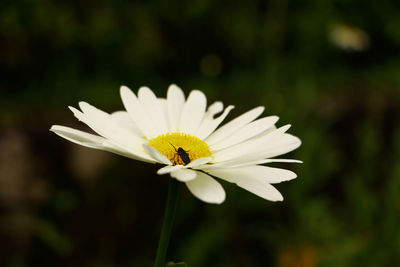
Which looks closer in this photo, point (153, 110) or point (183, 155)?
point (183, 155)

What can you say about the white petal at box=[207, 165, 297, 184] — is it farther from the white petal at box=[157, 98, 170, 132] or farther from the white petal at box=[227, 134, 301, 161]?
the white petal at box=[157, 98, 170, 132]

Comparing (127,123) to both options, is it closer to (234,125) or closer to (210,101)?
(234,125)

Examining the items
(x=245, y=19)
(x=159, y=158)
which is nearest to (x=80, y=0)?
(x=245, y=19)

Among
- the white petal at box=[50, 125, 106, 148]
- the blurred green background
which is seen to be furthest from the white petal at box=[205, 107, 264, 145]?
the blurred green background

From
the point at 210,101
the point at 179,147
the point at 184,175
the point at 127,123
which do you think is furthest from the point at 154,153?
the point at 210,101

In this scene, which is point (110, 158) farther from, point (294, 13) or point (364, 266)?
point (294, 13)
